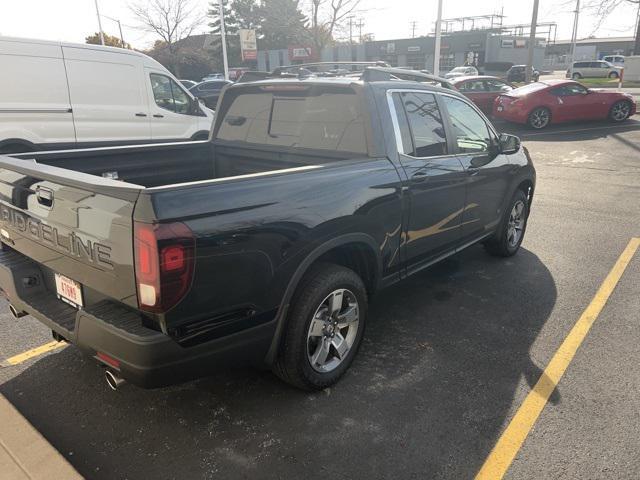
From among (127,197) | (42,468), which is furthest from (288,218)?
(42,468)

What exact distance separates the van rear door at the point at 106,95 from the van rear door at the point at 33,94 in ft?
0.62

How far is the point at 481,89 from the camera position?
681 inches

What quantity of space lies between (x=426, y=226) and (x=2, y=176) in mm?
2782

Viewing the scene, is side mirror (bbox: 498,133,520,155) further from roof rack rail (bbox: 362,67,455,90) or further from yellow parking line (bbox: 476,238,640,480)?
yellow parking line (bbox: 476,238,640,480)

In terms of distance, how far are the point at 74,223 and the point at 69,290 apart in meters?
0.46

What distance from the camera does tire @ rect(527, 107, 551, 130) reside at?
Answer: 15.3 m

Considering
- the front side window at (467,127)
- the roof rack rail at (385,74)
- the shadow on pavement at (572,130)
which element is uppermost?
the roof rack rail at (385,74)

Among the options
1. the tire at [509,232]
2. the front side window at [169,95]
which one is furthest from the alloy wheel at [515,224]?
the front side window at [169,95]

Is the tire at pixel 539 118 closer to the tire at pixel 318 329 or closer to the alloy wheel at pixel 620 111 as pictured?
the alloy wheel at pixel 620 111

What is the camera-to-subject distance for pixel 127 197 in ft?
6.93

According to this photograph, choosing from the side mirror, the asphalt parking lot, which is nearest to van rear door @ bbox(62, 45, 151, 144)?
the asphalt parking lot

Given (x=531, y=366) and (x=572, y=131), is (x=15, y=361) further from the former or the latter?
(x=572, y=131)

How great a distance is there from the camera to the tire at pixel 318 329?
2.77 meters

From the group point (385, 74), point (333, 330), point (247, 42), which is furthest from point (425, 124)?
point (247, 42)
